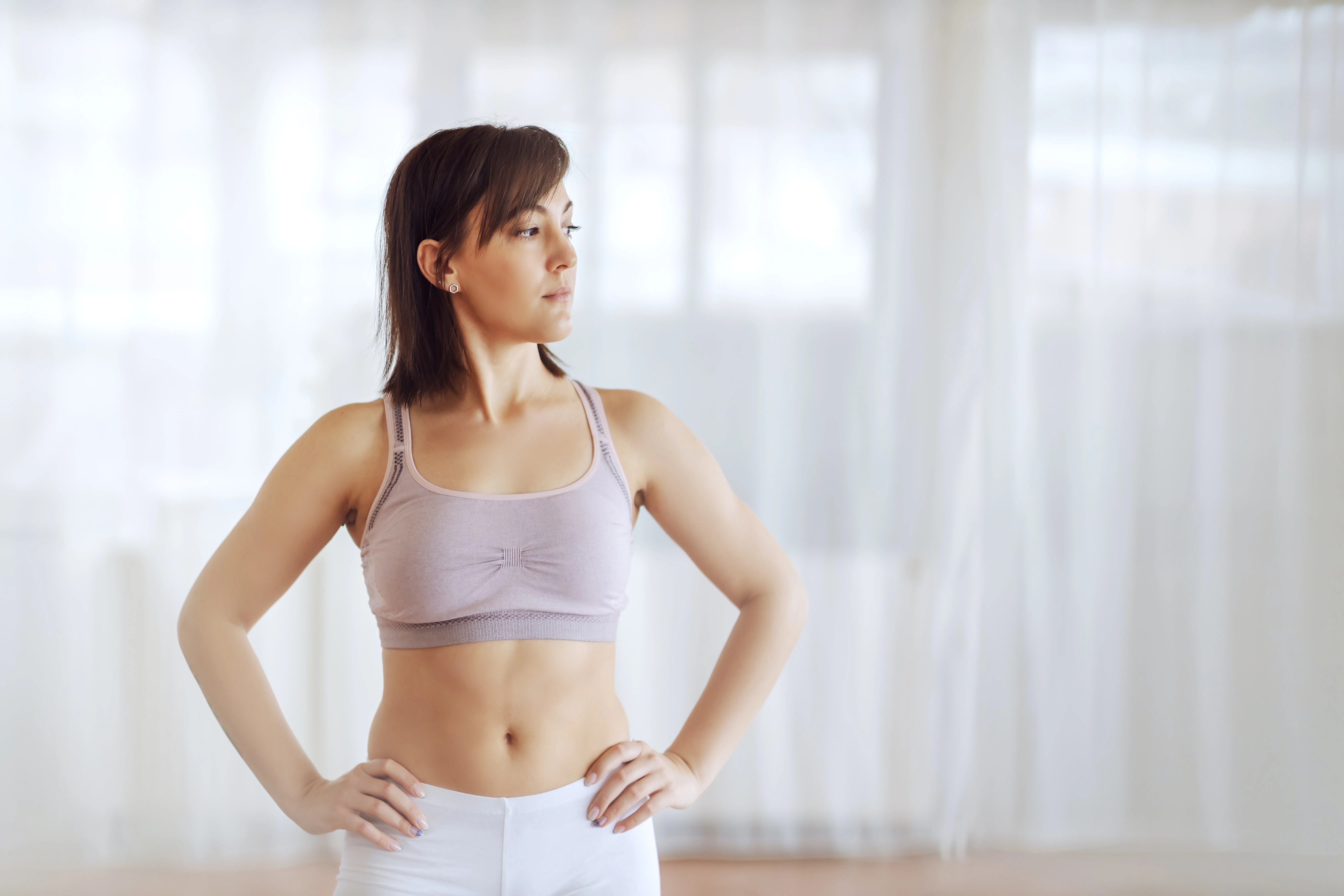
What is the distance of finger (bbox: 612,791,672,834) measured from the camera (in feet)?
3.23

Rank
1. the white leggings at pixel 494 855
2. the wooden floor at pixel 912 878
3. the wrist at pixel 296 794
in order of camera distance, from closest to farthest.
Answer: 1. the white leggings at pixel 494 855
2. the wrist at pixel 296 794
3. the wooden floor at pixel 912 878

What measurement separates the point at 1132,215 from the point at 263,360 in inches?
89.0

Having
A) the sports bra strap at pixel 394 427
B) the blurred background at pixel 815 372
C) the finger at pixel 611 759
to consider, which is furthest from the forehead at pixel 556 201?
the blurred background at pixel 815 372

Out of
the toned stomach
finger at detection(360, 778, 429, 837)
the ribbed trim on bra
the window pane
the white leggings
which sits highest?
the window pane

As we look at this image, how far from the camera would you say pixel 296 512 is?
3.30ft


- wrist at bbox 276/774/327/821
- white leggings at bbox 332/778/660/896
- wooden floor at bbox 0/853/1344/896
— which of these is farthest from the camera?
wooden floor at bbox 0/853/1344/896

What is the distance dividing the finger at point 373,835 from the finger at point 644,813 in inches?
8.6

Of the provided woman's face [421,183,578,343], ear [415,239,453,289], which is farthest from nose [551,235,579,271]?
ear [415,239,453,289]

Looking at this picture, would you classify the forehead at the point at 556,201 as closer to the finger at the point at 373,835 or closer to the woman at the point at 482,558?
the woman at the point at 482,558

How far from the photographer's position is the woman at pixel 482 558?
0.94 metres

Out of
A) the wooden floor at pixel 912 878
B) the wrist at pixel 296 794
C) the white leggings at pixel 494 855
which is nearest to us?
the white leggings at pixel 494 855

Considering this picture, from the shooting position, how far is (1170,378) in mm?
2473

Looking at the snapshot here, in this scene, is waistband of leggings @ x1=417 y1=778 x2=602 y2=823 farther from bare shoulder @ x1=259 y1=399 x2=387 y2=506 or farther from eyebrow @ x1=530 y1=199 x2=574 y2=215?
eyebrow @ x1=530 y1=199 x2=574 y2=215

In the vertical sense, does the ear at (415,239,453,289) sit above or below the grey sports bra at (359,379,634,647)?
above
